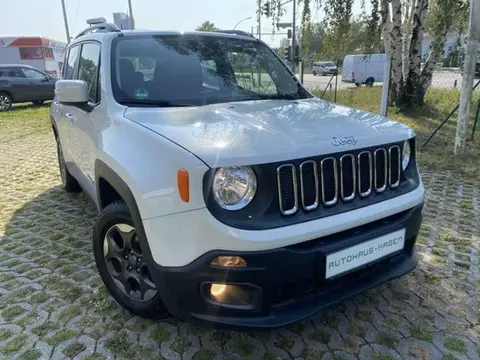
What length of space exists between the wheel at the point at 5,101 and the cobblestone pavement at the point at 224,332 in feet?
43.9

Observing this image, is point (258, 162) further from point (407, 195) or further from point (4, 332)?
point (4, 332)

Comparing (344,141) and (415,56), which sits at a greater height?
(415,56)

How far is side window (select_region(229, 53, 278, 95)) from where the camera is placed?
10.8 feet

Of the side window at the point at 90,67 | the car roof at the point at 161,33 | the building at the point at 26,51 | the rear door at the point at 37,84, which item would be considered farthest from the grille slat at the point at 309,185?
the building at the point at 26,51

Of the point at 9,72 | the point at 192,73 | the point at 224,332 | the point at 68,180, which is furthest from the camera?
the point at 9,72

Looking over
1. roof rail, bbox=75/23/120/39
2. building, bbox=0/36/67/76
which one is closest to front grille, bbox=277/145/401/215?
roof rail, bbox=75/23/120/39

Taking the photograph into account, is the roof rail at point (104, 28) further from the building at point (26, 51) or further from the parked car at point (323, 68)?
the parked car at point (323, 68)

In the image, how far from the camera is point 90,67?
134 inches

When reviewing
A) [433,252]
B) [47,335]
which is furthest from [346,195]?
[47,335]

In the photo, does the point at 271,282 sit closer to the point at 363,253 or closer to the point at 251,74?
the point at 363,253

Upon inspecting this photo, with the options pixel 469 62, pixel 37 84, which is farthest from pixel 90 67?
pixel 37 84

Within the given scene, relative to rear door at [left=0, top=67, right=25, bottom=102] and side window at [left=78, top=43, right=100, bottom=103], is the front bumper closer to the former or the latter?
side window at [left=78, top=43, right=100, bottom=103]

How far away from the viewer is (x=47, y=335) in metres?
2.48

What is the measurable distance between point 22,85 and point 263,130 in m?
16.0
